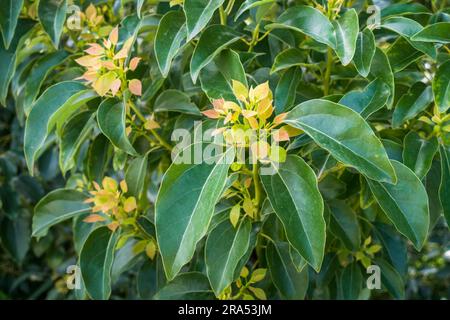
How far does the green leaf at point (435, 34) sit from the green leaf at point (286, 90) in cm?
23

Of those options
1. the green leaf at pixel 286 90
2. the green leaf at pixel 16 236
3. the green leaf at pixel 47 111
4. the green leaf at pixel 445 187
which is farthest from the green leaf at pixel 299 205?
the green leaf at pixel 16 236

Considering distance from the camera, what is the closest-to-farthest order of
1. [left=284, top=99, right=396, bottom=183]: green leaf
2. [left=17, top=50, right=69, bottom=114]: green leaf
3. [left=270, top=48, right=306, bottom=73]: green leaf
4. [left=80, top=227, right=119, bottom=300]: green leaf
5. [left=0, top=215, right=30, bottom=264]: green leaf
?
[left=284, top=99, right=396, bottom=183]: green leaf, [left=270, top=48, right=306, bottom=73]: green leaf, [left=80, top=227, right=119, bottom=300]: green leaf, [left=17, top=50, right=69, bottom=114]: green leaf, [left=0, top=215, right=30, bottom=264]: green leaf

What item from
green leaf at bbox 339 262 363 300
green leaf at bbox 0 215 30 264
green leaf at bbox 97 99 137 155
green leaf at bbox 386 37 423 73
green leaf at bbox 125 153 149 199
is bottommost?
green leaf at bbox 0 215 30 264

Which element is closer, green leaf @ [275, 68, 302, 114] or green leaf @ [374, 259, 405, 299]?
green leaf @ [275, 68, 302, 114]

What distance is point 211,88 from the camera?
3.55 feet

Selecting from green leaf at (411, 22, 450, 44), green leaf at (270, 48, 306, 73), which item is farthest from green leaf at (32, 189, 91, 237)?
green leaf at (411, 22, 450, 44)

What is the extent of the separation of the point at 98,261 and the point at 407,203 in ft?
1.97

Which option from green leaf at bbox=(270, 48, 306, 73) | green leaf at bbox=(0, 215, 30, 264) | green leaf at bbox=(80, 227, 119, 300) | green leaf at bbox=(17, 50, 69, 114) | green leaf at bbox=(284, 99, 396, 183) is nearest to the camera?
green leaf at bbox=(284, 99, 396, 183)

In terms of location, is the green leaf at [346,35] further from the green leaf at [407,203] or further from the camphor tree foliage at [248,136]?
the green leaf at [407,203]

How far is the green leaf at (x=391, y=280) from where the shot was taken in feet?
4.43

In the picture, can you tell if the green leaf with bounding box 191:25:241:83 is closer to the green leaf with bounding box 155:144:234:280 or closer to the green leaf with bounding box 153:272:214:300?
the green leaf with bounding box 155:144:234:280

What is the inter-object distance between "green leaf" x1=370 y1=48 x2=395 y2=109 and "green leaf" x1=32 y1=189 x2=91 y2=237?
67 cm

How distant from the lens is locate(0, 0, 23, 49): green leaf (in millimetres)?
1236
